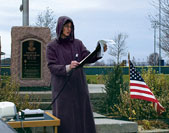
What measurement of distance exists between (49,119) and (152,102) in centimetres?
442

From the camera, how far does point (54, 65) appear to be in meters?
4.28

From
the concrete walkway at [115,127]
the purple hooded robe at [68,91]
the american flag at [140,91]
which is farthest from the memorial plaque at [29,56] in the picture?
the purple hooded robe at [68,91]

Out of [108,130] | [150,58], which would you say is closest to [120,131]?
[108,130]

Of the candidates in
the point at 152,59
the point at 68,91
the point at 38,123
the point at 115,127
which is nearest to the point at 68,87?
the point at 68,91

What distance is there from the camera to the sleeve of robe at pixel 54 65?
13.8 feet

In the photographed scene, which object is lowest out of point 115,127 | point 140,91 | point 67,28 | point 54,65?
point 115,127

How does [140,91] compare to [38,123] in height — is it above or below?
above

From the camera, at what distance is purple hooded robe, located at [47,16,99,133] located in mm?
4258

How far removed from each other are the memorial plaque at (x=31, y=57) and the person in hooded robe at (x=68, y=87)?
236 inches

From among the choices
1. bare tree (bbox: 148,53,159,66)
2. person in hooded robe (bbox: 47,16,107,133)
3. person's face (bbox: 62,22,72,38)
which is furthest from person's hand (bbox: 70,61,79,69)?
bare tree (bbox: 148,53,159,66)

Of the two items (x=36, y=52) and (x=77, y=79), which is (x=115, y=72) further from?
(x=77, y=79)

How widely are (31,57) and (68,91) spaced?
6300mm

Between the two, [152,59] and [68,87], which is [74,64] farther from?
[152,59]

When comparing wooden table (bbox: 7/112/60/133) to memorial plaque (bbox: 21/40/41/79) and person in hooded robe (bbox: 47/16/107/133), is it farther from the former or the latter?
memorial plaque (bbox: 21/40/41/79)
